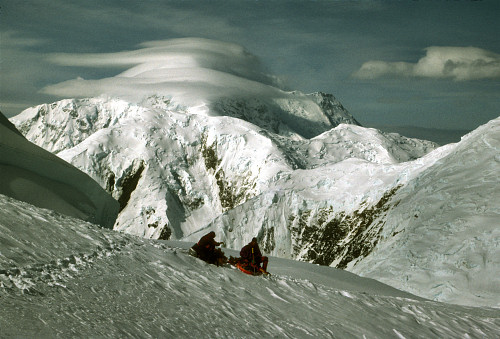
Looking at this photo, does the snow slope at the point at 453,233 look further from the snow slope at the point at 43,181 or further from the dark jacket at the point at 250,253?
the snow slope at the point at 43,181

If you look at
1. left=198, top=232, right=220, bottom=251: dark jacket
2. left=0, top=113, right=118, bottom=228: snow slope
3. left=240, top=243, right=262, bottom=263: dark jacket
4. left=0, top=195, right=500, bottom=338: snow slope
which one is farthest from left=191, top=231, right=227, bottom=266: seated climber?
left=0, top=113, right=118, bottom=228: snow slope

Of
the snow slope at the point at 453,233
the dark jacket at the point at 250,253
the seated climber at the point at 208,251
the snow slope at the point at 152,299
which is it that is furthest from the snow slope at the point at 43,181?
the snow slope at the point at 453,233

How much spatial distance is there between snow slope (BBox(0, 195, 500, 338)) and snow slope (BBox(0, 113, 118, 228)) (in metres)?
14.2

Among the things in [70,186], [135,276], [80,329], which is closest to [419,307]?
[135,276]

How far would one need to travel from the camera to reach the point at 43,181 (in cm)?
3341

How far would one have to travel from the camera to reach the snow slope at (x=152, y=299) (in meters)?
11.8

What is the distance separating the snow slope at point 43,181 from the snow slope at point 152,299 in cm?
1418

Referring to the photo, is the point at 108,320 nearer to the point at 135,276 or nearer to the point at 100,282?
the point at 100,282

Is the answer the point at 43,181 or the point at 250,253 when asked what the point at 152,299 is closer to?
the point at 250,253

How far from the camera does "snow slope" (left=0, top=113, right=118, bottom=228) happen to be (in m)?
30.7

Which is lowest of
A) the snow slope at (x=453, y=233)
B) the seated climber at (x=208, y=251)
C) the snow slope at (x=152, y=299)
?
the snow slope at (x=152, y=299)

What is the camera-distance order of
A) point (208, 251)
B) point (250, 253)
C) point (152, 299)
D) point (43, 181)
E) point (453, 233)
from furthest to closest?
1. point (453, 233)
2. point (43, 181)
3. point (250, 253)
4. point (208, 251)
5. point (152, 299)

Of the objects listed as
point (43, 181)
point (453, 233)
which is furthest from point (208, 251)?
point (453, 233)

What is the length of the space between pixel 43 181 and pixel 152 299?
2174cm
